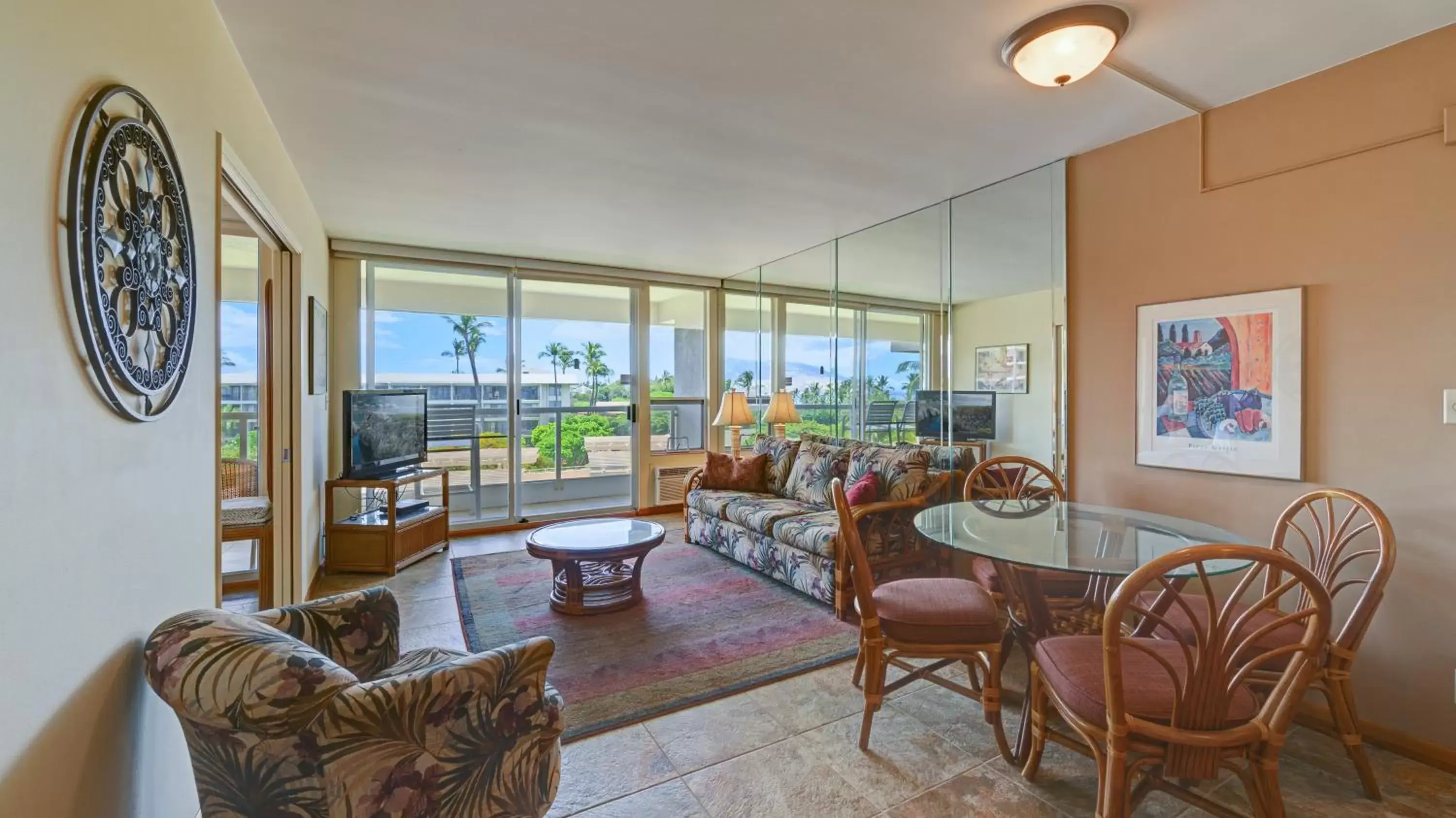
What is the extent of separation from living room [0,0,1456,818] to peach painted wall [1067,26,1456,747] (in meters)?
0.01

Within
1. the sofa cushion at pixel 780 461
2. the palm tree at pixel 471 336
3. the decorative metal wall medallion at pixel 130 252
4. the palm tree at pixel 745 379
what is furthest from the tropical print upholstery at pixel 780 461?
the decorative metal wall medallion at pixel 130 252

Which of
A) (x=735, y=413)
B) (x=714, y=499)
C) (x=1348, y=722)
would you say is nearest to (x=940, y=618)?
(x=1348, y=722)

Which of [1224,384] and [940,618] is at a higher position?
[1224,384]

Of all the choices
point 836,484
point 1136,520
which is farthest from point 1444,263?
point 836,484

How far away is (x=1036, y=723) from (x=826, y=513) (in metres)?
2.10

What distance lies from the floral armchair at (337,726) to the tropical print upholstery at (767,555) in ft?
7.79

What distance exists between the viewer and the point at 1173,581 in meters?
1.59

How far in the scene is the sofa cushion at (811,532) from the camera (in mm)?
3455

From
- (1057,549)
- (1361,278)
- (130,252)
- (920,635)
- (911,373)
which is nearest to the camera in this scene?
(130,252)

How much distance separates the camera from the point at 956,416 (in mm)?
3977

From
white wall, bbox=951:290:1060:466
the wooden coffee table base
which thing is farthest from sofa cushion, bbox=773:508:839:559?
white wall, bbox=951:290:1060:466

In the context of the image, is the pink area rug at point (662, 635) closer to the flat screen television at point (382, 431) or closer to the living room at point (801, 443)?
the living room at point (801, 443)

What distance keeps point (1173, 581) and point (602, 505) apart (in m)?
5.20

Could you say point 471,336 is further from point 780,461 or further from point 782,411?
point 780,461
